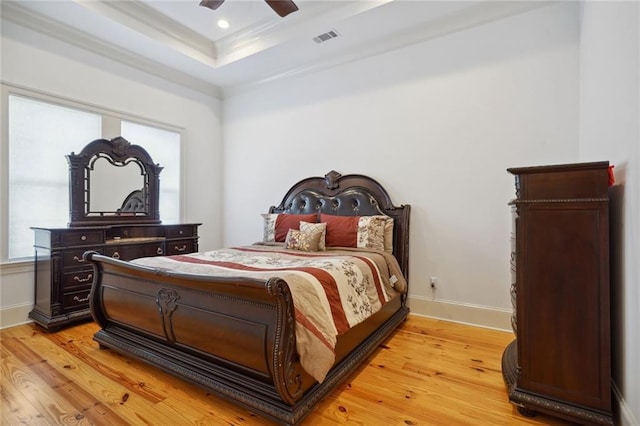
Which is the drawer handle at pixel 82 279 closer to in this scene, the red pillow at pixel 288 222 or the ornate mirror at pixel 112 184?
the ornate mirror at pixel 112 184

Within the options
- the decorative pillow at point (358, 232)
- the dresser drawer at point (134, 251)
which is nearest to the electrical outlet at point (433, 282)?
the decorative pillow at point (358, 232)

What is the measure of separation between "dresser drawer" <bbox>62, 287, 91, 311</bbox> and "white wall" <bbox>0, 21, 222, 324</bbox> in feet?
1.74

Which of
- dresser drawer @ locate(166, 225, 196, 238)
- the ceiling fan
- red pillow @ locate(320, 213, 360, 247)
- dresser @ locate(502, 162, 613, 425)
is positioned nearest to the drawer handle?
dresser drawer @ locate(166, 225, 196, 238)

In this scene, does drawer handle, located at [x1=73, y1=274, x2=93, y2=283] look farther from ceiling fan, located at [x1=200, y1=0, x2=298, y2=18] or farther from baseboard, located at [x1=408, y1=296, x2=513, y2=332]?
baseboard, located at [x1=408, y1=296, x2=513, y2=332]

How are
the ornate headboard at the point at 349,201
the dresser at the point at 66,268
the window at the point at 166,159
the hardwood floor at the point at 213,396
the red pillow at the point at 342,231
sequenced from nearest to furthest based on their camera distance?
the hardwood floor at the point at 213,396
the dresser at the point at 66,268
the red pillow at the point at 342,231
the ornate headboard at the point at 349,201
the window at the point at 166,159

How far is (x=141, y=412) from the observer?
5.73ft

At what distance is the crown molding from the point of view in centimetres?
305

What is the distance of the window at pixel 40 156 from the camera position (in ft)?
10.2

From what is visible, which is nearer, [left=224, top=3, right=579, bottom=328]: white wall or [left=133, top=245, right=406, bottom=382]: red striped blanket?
[left=133, top=245, right=406, bottom=382]: red striped blanket

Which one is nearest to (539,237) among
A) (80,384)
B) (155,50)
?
(80,384)

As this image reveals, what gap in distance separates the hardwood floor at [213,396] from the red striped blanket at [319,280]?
1.29 ft

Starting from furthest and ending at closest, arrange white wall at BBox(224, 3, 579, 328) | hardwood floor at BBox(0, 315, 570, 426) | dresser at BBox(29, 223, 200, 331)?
1. dresser at BBox(29, 223, 200, 331)
2. white wall at BBox(224, 3, 579, 328)
3. hardwood floor at BBox(0, 315, 570, 426)

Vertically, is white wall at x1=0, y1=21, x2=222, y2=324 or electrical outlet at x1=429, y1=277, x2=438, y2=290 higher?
white wall at x1=0, y1=21, x2=222, y2=324

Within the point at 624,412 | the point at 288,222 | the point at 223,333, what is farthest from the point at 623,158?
the point at 288,222
